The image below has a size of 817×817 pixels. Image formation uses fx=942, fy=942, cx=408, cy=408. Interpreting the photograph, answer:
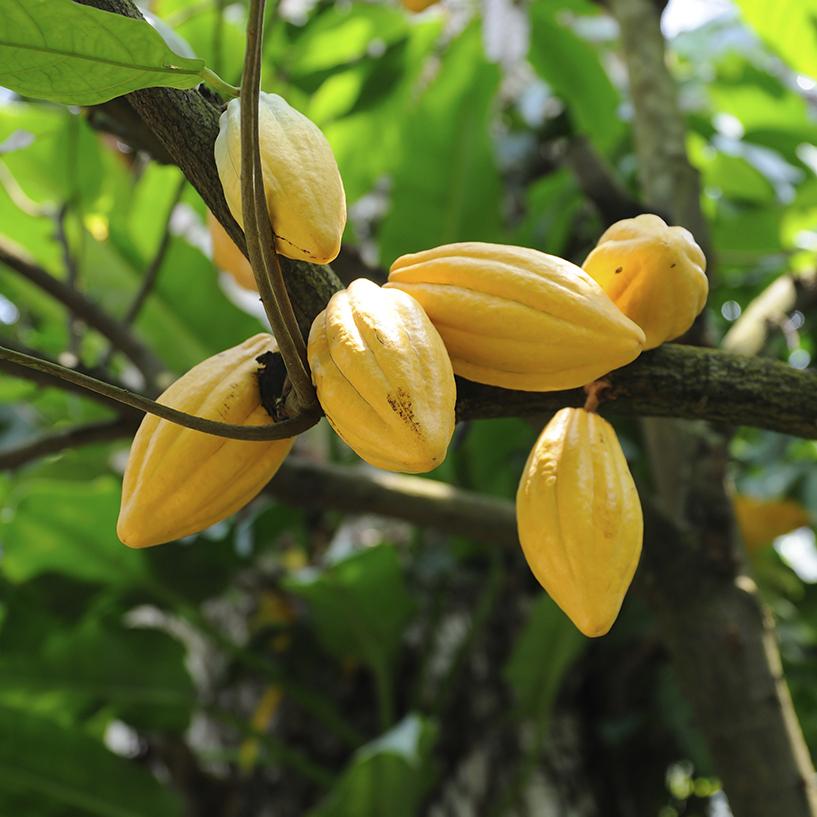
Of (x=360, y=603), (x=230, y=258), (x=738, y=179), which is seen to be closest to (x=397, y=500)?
(x=230, y=258)

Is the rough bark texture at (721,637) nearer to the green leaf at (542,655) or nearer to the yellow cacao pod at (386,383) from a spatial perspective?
the green leaf at (542,655)

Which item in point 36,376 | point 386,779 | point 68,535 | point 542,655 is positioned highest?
point 36,376

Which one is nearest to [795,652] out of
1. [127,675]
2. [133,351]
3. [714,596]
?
[714,596]

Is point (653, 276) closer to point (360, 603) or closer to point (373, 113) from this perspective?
point (360, 603)

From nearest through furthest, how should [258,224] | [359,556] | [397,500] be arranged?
[258,224] < [397,500] < [359,556]

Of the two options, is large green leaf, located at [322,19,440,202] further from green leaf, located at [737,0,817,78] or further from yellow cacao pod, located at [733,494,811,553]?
yellow cacao pod, located at [733,494,811,553]

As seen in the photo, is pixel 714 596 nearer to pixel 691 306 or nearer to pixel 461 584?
pixel 691 306

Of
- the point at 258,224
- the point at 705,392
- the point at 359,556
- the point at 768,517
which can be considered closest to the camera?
the point at 258,224
